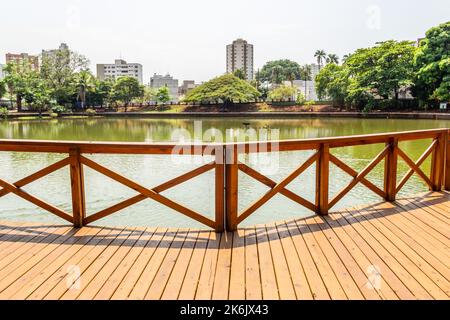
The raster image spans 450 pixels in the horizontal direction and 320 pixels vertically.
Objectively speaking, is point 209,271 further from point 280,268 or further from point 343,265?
point 343,265

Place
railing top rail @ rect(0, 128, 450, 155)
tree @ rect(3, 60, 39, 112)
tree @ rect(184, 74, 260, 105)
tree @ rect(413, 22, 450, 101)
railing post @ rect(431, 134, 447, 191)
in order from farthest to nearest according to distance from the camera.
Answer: tree @ rect(184, 74, 260, 105) < tree @ rect(3, 60, 39, 112) < tree @ rect(413, 22, 450, 101) < railing post @ rect(431, 134, 447, 191) < railing top rail @ rect(0, 128, 450, 155)

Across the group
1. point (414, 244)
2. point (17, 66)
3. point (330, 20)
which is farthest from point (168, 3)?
point (17, 66)

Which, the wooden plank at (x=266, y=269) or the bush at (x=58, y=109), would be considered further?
the bush at (x=58, y=109)

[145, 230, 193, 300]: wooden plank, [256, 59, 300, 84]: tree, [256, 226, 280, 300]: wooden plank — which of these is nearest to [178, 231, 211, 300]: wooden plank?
[145, 230, 193, 300]: wooden plank

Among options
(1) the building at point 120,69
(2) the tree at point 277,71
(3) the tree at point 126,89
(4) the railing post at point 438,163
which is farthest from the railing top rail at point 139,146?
(1) the building at point 120,69

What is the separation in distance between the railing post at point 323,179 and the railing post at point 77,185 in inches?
96.7

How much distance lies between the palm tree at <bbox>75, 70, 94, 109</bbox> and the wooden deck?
5682cm

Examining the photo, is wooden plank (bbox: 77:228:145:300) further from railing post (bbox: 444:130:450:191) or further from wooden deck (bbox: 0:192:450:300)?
railing post (bbox: 444:130:450:191)

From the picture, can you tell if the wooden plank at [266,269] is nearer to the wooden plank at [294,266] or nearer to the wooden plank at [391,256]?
the wooden plank at [294,266]

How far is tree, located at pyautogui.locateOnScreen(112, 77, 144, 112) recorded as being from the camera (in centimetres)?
→ 5958

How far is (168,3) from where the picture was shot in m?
8.25

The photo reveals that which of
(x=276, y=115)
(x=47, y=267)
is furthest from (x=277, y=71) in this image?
(x=47, y=267)

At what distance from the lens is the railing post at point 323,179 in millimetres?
3967
